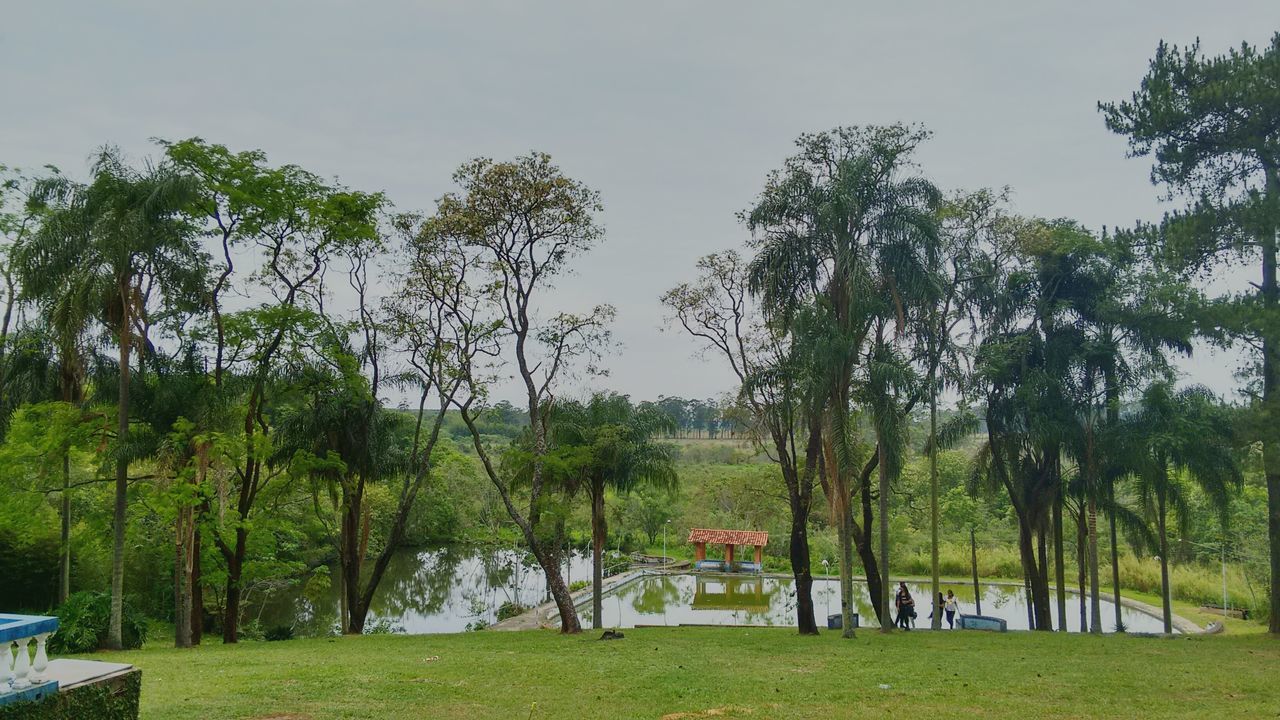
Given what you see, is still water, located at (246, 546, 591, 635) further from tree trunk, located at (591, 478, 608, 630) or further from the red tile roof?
the red tile roof

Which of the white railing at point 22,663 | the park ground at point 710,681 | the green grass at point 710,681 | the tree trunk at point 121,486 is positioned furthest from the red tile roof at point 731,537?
the white railing at point 22,663

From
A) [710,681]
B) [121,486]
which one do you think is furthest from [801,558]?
[121,486]

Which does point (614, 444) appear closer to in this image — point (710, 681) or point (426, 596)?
point (710, 681)

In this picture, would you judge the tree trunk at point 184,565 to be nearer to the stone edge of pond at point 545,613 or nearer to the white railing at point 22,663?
the stone edge of pond at point 545,613

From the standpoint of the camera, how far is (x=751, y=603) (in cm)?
3197

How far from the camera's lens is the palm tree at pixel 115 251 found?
48.0 feet

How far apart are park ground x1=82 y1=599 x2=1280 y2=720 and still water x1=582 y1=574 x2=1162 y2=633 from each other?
1195 cm

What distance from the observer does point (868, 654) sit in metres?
12.9

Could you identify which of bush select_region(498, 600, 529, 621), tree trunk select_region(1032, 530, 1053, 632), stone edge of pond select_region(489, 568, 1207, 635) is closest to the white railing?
stone edge of pond select_region(489, 568, 1207, 635)

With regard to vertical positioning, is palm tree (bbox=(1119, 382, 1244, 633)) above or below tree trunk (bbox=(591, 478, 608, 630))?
above

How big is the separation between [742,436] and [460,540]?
98.3ft

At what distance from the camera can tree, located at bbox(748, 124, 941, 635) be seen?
659 inches

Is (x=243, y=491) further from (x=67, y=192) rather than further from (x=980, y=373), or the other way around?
(x=980, y=373)

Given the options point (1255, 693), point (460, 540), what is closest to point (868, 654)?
point (1255, 693)
